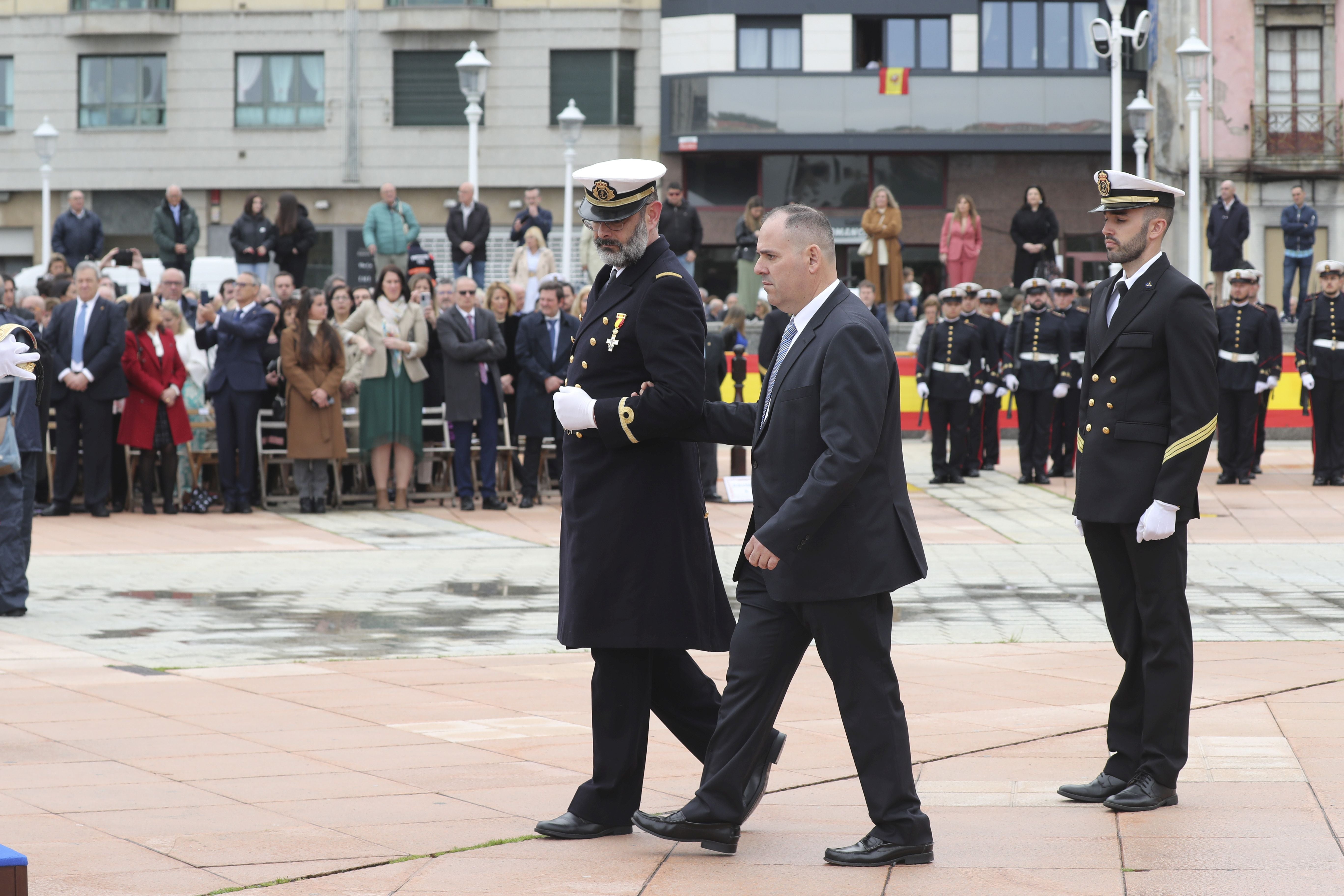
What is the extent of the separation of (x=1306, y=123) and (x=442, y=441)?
2691 cm

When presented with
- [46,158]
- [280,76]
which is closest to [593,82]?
[280,76]

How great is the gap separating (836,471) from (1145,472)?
137 centimetres

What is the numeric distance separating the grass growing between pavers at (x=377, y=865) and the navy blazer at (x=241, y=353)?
11.7 m

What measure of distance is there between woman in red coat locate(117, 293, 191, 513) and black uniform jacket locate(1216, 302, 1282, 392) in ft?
36.5

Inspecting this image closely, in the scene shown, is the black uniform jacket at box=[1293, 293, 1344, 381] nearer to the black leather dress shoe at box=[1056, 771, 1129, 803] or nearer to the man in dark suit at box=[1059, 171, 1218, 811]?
the man in dark suit at box=[1059, 171, 1218, 811]

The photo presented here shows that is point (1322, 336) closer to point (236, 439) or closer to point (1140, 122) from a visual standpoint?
point (1140, 122)

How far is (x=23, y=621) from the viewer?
10.6 metres

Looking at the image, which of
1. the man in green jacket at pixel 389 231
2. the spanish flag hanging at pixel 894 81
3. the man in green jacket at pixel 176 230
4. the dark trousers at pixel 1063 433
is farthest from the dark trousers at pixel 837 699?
the spanish flag hanging at pixel 894 81

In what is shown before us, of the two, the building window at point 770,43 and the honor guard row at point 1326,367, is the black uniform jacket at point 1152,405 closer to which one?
the honor guard row at point 1326,367

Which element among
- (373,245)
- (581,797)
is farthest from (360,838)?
(373,245)

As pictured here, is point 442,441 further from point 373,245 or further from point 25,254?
point 25,254

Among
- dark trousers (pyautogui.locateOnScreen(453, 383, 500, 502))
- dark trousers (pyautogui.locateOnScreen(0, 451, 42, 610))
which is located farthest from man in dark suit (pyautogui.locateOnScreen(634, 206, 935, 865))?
dark trousers (pyautogui.locateOnScreen(453, 383, 500, 502))

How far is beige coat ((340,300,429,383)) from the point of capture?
55.8 ft

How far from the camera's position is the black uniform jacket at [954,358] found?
20.3 metres
